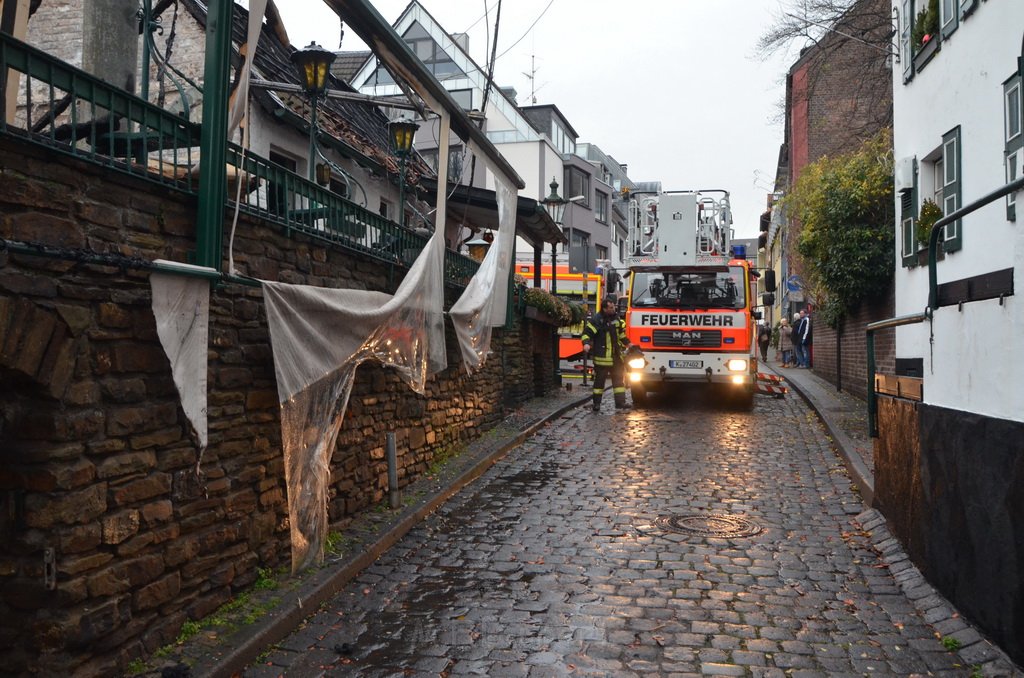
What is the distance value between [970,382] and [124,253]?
479 centimetres

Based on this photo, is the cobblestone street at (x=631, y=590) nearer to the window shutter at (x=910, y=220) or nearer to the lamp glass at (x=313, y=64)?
the lamp glass at (x=313, y=64)

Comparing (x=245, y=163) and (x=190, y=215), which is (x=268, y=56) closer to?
(x=245, y=163)

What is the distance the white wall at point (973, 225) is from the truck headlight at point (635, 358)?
14.5 ft

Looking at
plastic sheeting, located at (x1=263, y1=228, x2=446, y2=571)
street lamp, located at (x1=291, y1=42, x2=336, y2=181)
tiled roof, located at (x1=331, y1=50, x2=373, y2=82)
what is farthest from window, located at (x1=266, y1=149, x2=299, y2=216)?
tiled roof, located at (x1=331, y1=50, x2=373, y2=82)

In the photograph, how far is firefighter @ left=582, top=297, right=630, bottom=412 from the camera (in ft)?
50.6

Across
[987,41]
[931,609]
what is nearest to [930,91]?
[987,41]

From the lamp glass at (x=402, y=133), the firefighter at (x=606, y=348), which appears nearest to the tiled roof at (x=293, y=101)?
the lamp glass at (x=402, y=133)

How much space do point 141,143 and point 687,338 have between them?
40.9 ft

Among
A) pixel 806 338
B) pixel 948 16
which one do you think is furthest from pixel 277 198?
pixel 806 338

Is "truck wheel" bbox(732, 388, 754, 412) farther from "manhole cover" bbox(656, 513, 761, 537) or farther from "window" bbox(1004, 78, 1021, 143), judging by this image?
"manhole cover" bbox(656, 513, 761, 537)

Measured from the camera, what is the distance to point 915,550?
6.12 metres

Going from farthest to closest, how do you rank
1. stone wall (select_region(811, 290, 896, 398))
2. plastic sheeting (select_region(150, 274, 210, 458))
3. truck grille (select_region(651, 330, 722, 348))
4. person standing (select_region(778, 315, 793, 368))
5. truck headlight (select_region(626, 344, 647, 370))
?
person standing (select_region(778, 315, 793, 368)), truck headlight (select_region(626, 344, 647, 370)), truck grille (select_region(651, 330, 722, 348)), stone wall (select_region(811, 290, 896, 398)), plastic sheeting (select_region(150, 274, 210, 458))

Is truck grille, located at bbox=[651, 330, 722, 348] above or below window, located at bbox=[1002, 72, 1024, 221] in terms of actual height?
below

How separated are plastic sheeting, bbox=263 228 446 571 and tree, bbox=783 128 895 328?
11.9m
